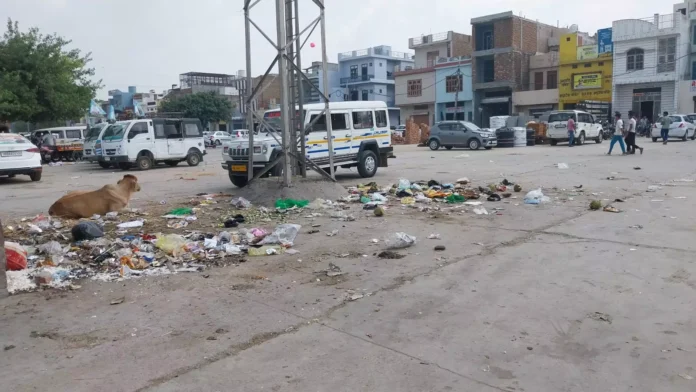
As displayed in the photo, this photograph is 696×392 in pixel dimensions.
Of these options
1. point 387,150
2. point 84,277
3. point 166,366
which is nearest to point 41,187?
A: point 387,150

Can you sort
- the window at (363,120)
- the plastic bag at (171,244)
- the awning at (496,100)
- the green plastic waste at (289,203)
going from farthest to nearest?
the awning at (496,100) < the window at (363,120) < the green plastic waste at (289,203) < the plastic bag at (171,244)

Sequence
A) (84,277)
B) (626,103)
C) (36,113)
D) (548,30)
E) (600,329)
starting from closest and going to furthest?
(600,329), (84,277), (36,113), (626,103), (548,30)

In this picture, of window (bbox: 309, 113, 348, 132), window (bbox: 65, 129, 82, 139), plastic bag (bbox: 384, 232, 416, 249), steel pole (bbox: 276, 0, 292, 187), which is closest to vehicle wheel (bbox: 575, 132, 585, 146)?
window (bbox: 309, 113, 348, 132)

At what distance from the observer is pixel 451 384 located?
3.37m

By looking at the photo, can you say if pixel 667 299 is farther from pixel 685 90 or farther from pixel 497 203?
pixel 685 90

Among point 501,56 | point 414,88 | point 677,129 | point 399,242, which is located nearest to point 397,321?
point 399,242

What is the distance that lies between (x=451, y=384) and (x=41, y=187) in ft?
50.1

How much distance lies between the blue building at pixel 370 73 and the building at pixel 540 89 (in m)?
19.1

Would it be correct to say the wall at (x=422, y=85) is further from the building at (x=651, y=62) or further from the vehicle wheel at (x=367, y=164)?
the vehicle wheel at (x=367, y=164)

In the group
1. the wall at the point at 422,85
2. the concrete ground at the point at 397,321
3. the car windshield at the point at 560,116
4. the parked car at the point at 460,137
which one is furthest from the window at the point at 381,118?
the wall at the point at 422,85

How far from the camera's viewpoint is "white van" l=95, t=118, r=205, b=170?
20.3 m

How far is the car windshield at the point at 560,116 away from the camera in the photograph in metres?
30.1

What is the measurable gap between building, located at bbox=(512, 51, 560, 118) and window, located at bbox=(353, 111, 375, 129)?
3497cm

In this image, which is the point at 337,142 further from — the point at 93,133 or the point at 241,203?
the point at 93,133
